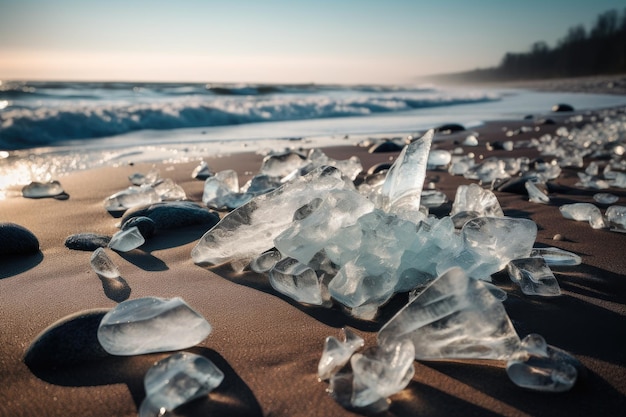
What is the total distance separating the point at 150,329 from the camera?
3.17 feet

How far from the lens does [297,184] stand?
1440 millimetres

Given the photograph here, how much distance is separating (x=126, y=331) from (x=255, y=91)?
17574mm

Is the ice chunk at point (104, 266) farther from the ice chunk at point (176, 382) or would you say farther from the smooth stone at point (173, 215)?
the ice chunk at point (176, 382)

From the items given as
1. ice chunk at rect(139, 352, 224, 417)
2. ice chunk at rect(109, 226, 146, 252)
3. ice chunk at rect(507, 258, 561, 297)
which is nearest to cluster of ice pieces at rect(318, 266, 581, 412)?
ice chunk at rect(139, 352, 224, 417)

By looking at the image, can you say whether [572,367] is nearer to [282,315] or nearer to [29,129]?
[282,315]

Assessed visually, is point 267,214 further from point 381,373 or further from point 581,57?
point 581,57

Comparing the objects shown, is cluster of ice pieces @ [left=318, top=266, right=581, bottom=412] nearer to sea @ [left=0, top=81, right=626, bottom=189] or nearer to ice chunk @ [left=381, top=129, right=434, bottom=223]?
ice chunk @ [left=381, top=129, right=434, bottom=223]

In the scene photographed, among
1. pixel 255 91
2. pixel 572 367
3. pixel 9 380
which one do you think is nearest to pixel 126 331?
pixel 9 380

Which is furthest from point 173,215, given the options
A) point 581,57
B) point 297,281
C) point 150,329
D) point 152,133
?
point 581,57

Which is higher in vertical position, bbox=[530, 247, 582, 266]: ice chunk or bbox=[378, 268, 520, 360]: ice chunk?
bbox=[378, 268, 520, 360]: ice chunk

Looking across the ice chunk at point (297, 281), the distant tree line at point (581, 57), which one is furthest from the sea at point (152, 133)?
the distant tree line at point (581, 57)

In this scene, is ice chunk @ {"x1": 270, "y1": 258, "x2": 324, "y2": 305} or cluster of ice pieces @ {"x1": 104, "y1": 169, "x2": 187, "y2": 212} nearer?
ice chunk @ {"x1": 270, "y1": 258, "x2": 324, "y2": 305}

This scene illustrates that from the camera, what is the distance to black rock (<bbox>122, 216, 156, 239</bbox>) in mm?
1854

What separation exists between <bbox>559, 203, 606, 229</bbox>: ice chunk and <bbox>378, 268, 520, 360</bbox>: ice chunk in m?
1.22
